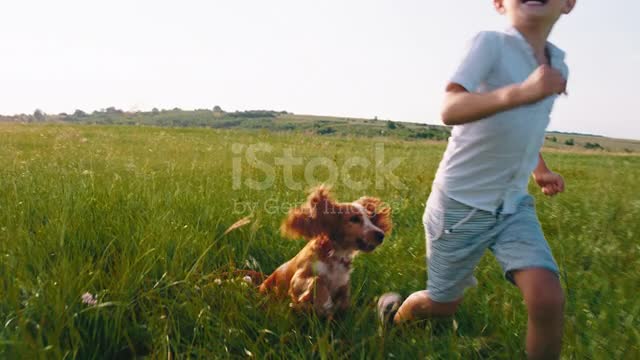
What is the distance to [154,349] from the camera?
7.87 feet

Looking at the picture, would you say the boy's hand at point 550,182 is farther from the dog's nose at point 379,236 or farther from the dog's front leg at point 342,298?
the dog's front leg at point 342,298

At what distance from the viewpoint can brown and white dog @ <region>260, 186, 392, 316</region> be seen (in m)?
2.78

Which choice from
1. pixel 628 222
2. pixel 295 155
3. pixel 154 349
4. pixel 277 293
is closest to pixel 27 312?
pixel 154 349

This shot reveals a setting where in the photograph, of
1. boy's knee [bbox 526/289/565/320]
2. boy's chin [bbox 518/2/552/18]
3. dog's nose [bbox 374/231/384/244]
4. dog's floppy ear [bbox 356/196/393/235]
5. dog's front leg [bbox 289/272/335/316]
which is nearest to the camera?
boy's knee [bbox 526/289/565/320]

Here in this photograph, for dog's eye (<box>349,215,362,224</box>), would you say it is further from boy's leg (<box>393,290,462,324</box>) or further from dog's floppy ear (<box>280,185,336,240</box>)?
boy's leg (<box>393,290,462,324</box>)

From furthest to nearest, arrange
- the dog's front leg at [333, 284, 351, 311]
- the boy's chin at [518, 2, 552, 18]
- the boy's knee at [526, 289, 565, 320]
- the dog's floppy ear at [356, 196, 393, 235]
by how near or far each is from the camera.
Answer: the dog's floppy ear at [356, 196, 393, 235] → the dog's front leg at [333, 284, 351, 311] → the boy's chin at [518, 2, 552, 18] → the boy's knee at [526, 289, 565, 320]

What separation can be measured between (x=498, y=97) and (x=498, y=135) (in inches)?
18.6

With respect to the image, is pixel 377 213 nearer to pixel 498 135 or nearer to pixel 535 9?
pixel 498 135

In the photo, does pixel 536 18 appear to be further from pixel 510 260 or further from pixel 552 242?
pixel 552 242

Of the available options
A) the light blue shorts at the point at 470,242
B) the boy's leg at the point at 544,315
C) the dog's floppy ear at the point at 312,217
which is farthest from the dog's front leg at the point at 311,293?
the boy's leg at the point at 544,315

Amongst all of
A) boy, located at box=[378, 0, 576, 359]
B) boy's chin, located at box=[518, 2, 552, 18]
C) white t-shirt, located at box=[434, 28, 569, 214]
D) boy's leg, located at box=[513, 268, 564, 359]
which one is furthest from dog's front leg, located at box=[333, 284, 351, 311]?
boy's chin, located at box=[518, 2, 552, 18]

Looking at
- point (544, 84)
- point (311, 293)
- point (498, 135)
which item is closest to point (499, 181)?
point (498, 135)

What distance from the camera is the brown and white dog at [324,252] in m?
2.78

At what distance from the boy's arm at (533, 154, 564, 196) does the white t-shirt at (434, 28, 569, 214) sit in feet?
0.89
